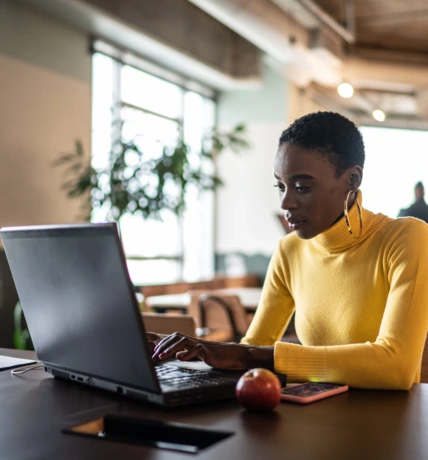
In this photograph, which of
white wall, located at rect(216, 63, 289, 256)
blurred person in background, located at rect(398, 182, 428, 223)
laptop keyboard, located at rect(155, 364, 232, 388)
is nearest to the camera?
laptop keyboard, located at rect(155, 364, 232, 388)

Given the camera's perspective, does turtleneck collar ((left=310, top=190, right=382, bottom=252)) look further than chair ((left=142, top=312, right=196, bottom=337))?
No

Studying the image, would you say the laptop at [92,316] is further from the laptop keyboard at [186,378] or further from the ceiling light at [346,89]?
the ceiling light at [346,89]

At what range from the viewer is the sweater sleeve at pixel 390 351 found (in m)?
1.43

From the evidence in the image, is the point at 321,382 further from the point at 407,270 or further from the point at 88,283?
the point at 88,283

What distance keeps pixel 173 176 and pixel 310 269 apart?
398 centimetres

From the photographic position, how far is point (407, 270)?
1604 mm

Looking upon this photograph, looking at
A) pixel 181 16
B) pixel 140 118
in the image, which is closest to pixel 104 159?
pixel 140 118

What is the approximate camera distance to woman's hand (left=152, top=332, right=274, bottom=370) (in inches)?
57.2

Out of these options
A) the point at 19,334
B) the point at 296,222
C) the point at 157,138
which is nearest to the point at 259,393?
the point at 296,222

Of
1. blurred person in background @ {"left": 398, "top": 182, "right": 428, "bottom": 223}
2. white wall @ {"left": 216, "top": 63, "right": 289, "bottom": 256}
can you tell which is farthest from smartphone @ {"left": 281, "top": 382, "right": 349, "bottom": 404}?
white wall @ {"left": 216, "top": 63, "right": 289, "bottom": 256}

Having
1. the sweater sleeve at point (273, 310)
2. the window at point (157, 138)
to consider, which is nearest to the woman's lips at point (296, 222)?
the sweater sleeve at point (273, 310)

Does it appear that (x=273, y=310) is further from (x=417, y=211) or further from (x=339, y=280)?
(x=417, y=211)

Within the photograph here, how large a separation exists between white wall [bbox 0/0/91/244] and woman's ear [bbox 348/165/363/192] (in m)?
4.22

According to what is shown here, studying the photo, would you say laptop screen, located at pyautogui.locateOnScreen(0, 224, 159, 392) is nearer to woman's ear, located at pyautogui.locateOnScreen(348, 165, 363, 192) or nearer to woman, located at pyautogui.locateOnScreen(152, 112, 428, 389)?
woman, located at pyautogui.locateOnScreen(152, 112, 428, 389)
